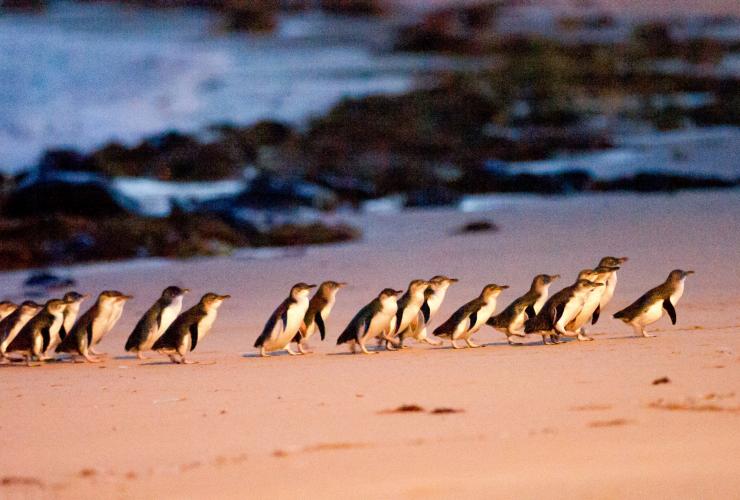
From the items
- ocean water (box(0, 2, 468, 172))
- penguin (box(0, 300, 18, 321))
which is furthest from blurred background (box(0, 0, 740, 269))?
penguin (box(0, 300, 18, 321))

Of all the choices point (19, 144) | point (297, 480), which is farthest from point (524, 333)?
point (19, 144)

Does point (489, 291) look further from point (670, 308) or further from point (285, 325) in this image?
point (285, 325)

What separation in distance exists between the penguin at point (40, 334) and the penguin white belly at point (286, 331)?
146 cm

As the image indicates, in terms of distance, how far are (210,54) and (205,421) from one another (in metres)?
32.1

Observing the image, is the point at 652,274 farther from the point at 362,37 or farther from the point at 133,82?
the point at 362,37

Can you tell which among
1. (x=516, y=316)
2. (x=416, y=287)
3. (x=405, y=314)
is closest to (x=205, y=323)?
(x=405, y=314)

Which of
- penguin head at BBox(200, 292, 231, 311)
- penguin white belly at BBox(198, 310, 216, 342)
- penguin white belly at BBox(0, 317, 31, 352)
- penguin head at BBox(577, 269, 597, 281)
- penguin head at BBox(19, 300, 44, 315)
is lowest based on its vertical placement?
penguin white belly at BBox(0, 317, 31, 352)

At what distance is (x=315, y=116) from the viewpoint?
31734 mm

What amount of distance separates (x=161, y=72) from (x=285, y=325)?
28.3 meters

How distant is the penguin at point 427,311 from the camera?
31.7 ft

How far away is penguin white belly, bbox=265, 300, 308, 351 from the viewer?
368 inches

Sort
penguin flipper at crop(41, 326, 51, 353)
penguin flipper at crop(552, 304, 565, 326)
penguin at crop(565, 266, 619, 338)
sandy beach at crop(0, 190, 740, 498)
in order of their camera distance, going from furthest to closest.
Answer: penguin flipper at crop(41, 326, 51, 353) < penguin at crop(565, 266, 619, 338) < penguin flipper at crop(552, 304, 565, 326) < sandy beach at crop(0, 190, 740, 498)

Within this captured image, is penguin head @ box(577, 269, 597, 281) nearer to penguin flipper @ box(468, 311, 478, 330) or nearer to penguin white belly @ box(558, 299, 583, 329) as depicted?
penguin white belly @ box(558, 299, 583, 329)

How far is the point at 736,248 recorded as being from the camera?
44.4 ft
